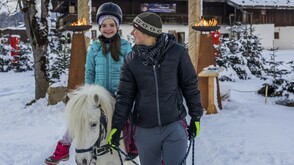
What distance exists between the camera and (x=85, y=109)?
9.17 feet

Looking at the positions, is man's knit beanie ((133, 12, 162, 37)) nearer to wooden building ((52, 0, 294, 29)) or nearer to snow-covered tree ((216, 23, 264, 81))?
snow-covered tree ((216, 23, 264, 81))

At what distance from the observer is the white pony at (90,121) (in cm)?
274

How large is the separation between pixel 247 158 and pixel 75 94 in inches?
120

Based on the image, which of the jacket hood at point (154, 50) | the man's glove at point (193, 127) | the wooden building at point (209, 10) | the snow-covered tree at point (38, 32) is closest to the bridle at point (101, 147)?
the jacket hood at point (154, 50)

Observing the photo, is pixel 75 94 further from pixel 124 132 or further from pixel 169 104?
pixel 169 104

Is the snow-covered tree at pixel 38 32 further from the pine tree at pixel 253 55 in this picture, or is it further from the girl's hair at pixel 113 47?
the pine tree at pixel 253 55

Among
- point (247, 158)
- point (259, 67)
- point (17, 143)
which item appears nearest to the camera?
point (247, 158)

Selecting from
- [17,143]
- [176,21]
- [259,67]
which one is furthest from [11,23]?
[17,143]

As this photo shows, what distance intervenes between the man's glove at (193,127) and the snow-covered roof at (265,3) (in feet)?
110

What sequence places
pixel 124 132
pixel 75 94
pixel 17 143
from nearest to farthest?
1. pixel 75 94
2. pixel 124 132
3. pixel 17 143

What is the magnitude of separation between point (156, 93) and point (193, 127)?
48cm

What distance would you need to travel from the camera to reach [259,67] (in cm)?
1719

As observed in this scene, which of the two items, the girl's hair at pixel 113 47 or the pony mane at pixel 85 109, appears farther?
the girl's hair at pixel 113 47

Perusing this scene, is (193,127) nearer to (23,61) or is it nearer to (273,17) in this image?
(23,61)
